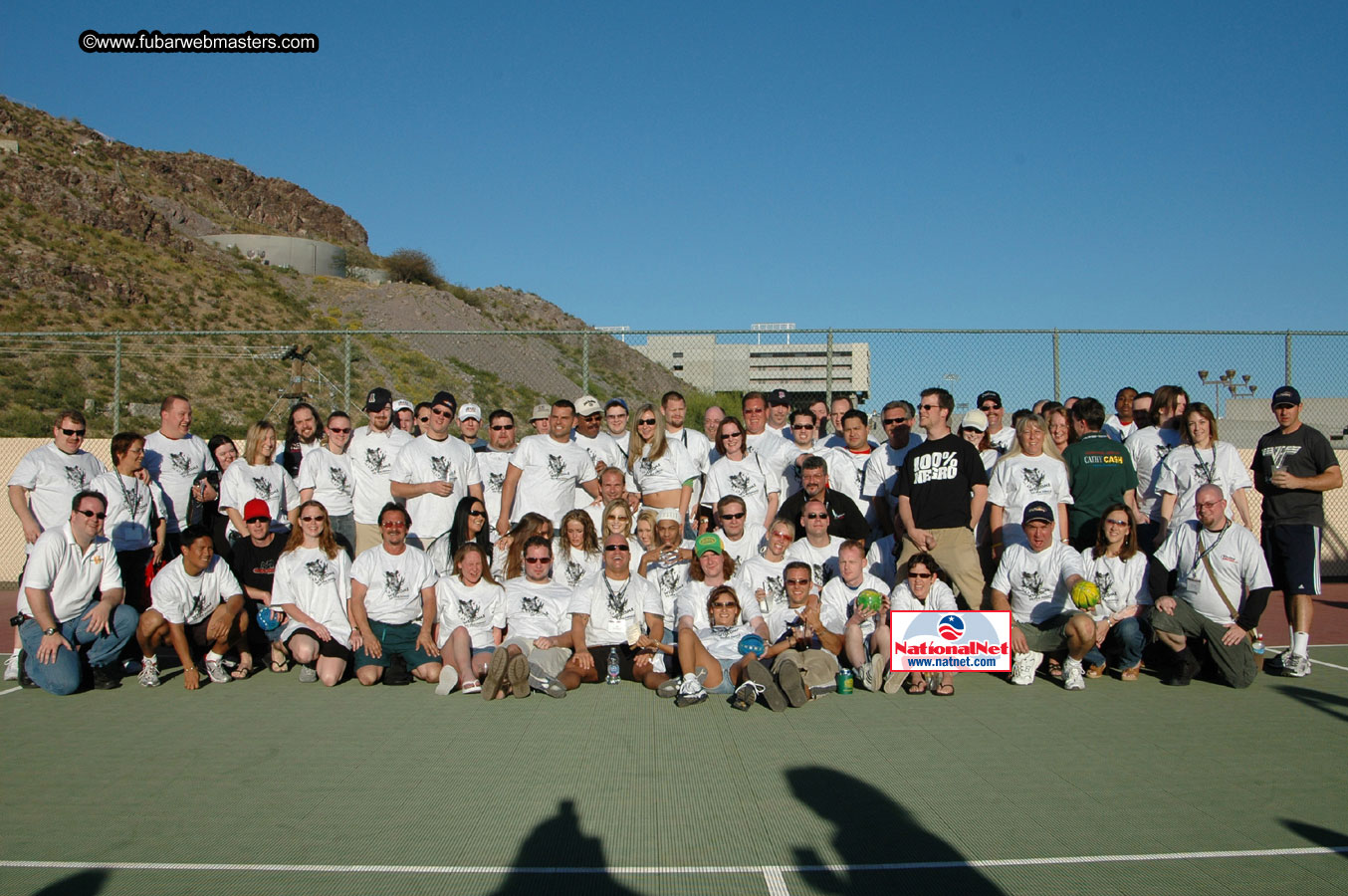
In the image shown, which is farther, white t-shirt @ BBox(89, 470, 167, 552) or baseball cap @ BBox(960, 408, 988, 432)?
baseball cap @ BBox(960, 408, 988, 432)

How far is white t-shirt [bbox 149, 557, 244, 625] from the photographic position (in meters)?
6.28

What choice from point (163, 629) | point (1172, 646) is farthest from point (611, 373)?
point (1172, 646)

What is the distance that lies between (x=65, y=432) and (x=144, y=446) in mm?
532

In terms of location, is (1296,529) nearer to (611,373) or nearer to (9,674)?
(611,373)

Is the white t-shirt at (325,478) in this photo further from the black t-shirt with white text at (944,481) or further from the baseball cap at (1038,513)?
the baseball cap at (1038,513)

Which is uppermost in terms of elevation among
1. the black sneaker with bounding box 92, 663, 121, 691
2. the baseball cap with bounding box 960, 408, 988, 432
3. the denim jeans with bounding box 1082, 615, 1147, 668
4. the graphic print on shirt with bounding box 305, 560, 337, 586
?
the baseball cap with bounding box 960, 408, 988, 432

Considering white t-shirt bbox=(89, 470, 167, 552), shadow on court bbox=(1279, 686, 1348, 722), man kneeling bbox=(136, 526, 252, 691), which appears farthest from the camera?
white t-shirt bbox=(89, 470, 167, 552)

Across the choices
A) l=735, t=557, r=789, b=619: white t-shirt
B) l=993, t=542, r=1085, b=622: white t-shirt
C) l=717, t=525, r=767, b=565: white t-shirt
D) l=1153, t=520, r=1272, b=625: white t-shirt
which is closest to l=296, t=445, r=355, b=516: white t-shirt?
l=717, t=525, r=767, b=565: white t-shirt

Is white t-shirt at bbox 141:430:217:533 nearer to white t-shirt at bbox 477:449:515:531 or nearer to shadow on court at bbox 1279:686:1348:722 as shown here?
white t-shirt at bbox 477:449:515:531

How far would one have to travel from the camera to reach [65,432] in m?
6.72

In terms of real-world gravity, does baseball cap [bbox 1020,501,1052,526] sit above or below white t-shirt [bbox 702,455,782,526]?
below

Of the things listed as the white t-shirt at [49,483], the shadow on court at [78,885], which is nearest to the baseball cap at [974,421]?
the shadow on court at [78,885]

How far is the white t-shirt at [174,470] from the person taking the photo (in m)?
7.24

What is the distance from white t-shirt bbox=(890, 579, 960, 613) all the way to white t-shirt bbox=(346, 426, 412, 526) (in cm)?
399
